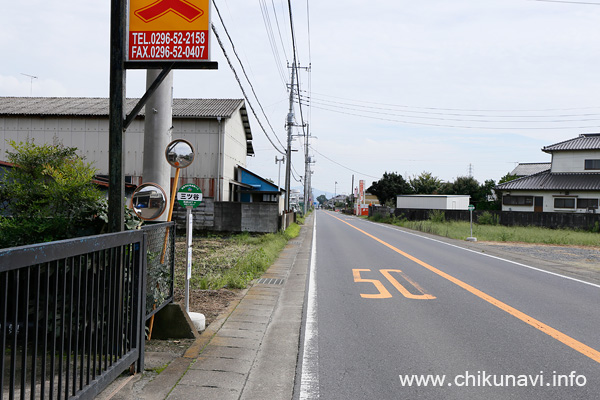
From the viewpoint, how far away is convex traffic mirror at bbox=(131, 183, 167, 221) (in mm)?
4523

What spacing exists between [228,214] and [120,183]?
17503 millimetres

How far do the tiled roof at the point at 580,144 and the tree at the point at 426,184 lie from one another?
3107 centimetres

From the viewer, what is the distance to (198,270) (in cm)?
1028

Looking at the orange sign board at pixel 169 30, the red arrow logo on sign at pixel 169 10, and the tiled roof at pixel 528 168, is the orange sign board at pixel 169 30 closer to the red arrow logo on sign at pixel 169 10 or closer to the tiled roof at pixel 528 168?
the red arrow logo on sign at pixel 169 10

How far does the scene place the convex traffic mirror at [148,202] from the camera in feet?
14.8

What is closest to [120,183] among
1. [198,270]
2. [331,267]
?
[198,270]

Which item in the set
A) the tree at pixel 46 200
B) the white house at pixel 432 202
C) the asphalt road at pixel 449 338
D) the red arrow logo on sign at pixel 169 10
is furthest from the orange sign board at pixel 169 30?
the white house at pixel 432 202

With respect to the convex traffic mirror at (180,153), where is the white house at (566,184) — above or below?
above

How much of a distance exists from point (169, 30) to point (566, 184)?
43.2 m

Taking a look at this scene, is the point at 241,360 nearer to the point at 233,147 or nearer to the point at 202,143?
the point at 202,143

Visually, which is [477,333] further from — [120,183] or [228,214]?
[228,214]

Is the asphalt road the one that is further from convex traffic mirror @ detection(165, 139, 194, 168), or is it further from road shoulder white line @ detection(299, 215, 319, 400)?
convex traffic mirror @ detection(165, 139, 194, 168)

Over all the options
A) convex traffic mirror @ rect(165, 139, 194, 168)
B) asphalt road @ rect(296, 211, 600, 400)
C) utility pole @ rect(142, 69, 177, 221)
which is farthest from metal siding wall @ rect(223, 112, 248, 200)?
convex traffic mirror @ rect(165, 139, 194, 168)

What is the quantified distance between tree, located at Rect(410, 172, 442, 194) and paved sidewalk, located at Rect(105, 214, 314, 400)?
229 feet
